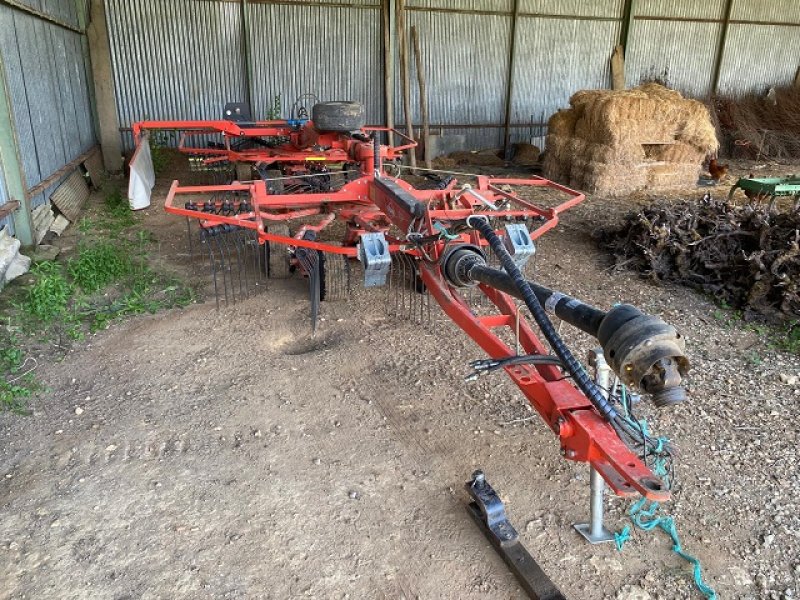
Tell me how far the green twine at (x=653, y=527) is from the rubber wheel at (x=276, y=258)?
3.33 metres

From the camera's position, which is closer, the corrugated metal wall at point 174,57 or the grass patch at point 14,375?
the grass patch at point 14,375

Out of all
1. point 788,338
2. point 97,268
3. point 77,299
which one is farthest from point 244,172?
point 788,338

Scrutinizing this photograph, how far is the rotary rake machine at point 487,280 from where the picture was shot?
1726mm

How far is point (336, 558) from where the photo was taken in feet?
7.70

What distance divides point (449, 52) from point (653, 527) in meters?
10.6

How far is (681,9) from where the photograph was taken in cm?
1271

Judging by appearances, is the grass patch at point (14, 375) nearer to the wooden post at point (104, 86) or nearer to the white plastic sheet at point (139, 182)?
the white plastic sheet at point (139, 182)

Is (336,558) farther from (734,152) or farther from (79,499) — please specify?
(734,152)

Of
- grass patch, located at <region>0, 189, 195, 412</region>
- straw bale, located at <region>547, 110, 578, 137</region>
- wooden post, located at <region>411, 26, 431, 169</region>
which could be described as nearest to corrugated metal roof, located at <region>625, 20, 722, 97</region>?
straw bale, located at <region>547, 110, 578, 137</region>

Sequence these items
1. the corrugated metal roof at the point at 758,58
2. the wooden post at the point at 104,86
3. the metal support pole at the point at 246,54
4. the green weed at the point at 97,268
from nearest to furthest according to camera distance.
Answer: the green weed at the point at 97,268 < the wooden post at the point at 104,86 < the metal support pole at the point at 246,54 < the corrugated metal roof at the point at 758,58

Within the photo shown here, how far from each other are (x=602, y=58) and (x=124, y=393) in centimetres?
1215

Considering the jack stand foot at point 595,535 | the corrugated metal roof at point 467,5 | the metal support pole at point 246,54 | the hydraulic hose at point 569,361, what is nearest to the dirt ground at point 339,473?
the jack stand foot at point 595,535

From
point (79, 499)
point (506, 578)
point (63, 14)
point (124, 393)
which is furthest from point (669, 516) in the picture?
point (63, 14)

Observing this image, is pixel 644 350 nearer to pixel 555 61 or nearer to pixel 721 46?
pixel 555 61
